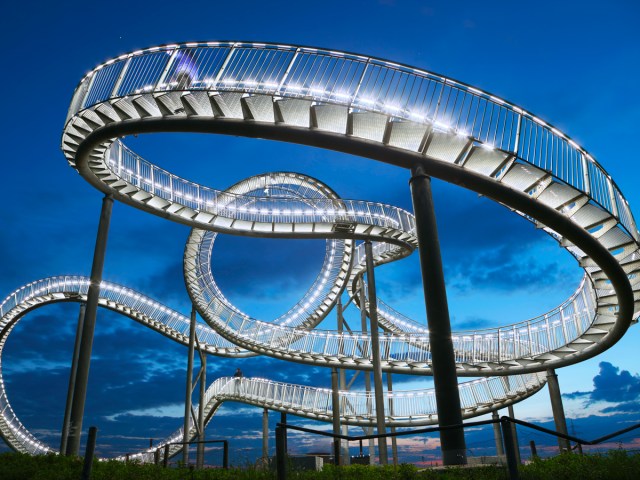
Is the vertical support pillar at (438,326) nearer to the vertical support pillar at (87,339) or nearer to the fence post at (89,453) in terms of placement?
the fence post at (89,453)

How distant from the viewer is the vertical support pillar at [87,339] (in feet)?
42.0

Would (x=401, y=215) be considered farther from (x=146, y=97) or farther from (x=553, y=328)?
(x=146, y=97)

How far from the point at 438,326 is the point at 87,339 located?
10478 mm

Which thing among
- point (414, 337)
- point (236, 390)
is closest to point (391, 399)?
point (414, 337)

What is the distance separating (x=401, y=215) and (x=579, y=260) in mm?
7302

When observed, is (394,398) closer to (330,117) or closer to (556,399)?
(556,399)

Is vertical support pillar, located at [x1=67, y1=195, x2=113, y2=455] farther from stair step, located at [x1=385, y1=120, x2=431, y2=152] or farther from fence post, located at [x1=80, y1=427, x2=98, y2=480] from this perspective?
stair step, located at [x1=385, y1=120, x2=431, y2=152]

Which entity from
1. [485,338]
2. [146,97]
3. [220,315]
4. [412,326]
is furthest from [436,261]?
[412,326]

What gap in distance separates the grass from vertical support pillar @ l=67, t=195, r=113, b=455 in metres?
3.64

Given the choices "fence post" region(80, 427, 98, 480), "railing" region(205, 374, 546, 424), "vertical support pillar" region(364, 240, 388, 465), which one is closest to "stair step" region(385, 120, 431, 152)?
"fence post" region(80, 427, 98, 480)

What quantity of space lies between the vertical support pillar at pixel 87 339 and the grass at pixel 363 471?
11.9ft

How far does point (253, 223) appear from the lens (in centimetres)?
1811

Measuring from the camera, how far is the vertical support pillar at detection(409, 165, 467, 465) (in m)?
→ 7.50

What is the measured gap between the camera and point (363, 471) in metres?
7.05
